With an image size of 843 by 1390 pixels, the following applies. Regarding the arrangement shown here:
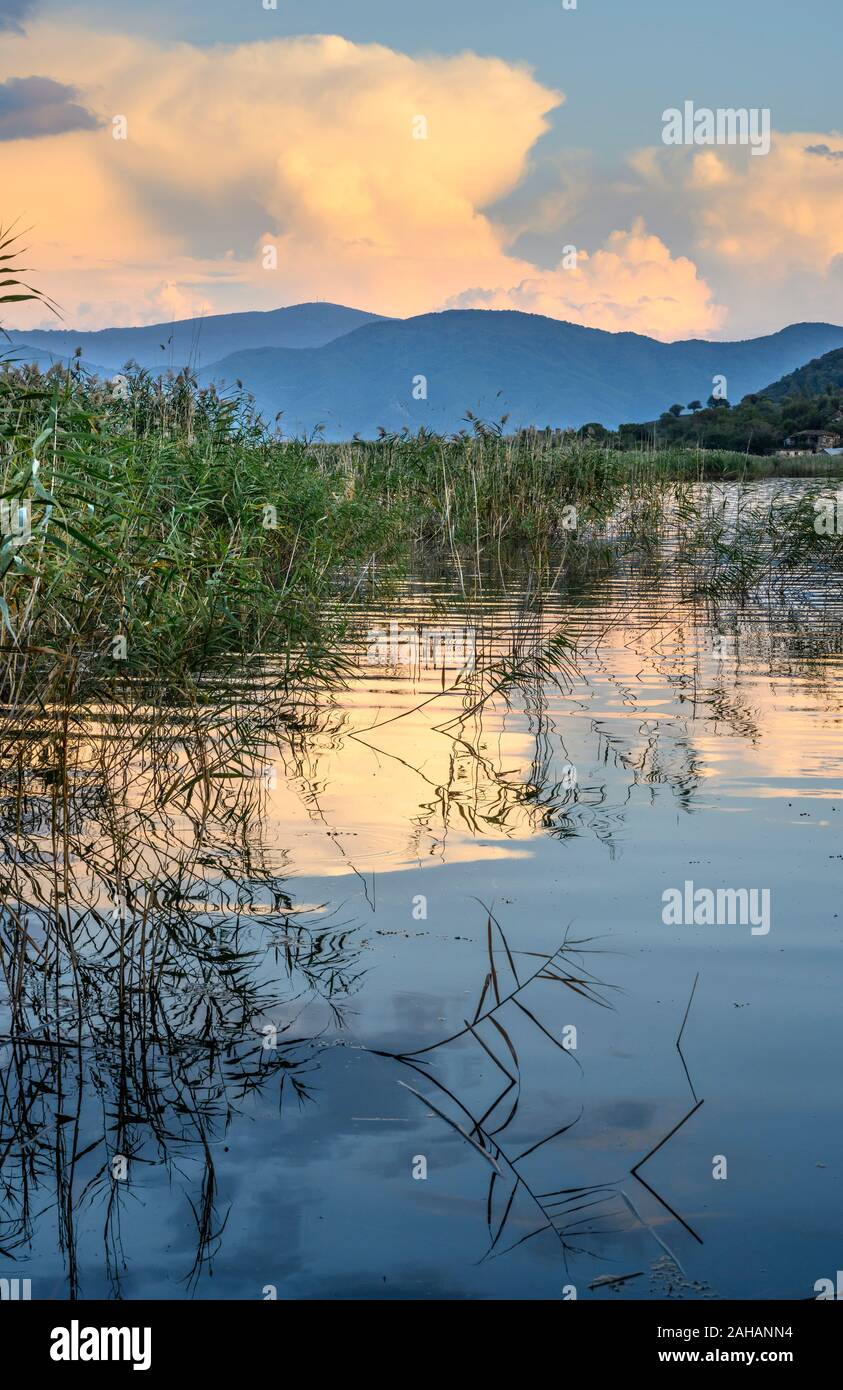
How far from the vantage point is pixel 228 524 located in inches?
421

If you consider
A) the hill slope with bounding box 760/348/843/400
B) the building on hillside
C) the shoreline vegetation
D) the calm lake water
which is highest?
the hill slope with bounding box 760/348/843/400

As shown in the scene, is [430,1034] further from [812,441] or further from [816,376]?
[816,376]

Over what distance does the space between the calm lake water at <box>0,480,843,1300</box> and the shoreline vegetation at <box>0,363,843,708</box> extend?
0.80 metres

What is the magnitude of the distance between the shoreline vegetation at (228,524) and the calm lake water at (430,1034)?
802 mm

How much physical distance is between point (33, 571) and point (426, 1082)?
211 centimetres

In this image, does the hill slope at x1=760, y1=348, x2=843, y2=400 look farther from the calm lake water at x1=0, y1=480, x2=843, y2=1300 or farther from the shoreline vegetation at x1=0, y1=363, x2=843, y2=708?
the calm lake water at x1=0, y1=480, x2=843, y2=1300

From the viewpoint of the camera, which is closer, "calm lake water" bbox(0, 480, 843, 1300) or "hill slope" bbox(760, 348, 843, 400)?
"calm lake water" bbox(0, 480, 843, 1300)

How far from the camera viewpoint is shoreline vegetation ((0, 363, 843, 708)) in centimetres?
587

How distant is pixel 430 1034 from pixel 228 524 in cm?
727

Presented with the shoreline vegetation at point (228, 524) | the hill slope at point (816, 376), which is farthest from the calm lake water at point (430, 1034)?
the hill slope at point (816, 376)

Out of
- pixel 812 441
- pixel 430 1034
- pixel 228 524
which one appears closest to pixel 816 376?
pixel 812 441

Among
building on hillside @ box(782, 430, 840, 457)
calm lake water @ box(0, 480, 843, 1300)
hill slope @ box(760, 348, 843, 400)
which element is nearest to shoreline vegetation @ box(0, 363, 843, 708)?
calm lake water @ box(0, 480, 843, 1300)

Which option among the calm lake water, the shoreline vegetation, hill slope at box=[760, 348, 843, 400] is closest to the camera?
the calm lake water
